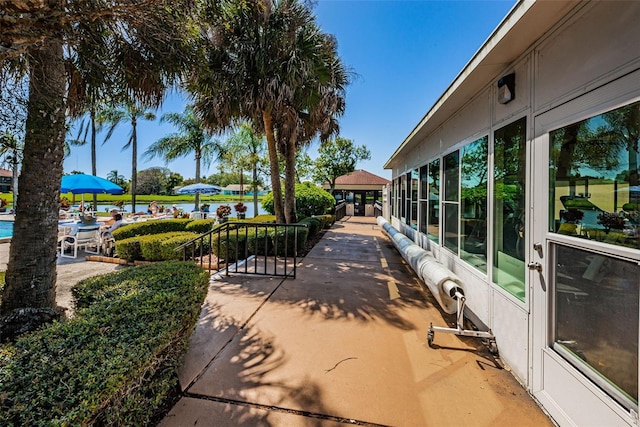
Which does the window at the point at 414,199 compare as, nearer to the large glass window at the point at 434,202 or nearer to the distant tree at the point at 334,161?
the large glass window at the point at 434,202

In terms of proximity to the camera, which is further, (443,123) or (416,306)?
(443,123)

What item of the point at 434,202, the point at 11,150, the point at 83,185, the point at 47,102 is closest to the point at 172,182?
the point at 83,185

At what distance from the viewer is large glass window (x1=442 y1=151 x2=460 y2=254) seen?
162 inches

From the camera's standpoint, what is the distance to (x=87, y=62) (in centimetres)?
334

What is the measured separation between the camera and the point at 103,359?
4.92ft

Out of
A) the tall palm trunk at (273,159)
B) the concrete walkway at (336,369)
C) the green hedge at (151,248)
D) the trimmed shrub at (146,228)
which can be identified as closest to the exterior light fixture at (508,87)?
the concrete walkway at (336,369)

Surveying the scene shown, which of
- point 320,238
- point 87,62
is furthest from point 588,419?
point 320,238

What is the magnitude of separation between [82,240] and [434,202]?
9592 mm

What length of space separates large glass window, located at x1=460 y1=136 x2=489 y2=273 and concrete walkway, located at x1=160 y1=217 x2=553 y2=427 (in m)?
0.99

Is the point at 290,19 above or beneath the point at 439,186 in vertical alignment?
above

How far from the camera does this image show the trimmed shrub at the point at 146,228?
8172 millimetres

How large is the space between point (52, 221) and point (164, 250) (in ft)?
13.7

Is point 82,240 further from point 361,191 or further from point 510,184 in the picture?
point 361,191

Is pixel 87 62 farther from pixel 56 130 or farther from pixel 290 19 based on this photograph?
pixel 290 19
